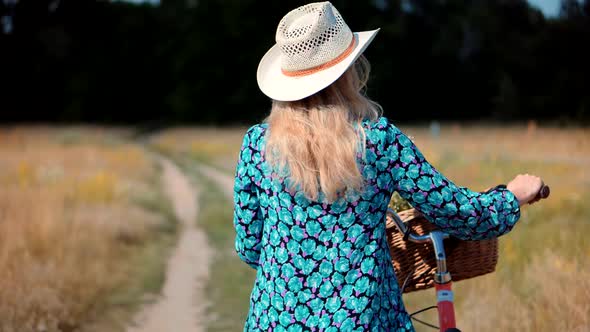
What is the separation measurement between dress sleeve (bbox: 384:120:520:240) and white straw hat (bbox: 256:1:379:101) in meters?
0.26

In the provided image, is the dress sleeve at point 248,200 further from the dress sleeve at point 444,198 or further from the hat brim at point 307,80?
the dress sleeve at point 444,198

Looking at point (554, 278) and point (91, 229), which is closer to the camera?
point (554, 278)

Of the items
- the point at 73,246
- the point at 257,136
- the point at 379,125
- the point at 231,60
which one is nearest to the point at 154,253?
the point at 73,246

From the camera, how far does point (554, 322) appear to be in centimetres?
379

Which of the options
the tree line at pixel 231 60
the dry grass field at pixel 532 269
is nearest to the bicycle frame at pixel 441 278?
the dry grass field at pixel 532 269

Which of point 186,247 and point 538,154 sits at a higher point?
point 538,154

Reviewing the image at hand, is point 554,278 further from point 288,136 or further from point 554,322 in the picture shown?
point 288,136

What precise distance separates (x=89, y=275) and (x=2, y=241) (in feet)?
2.81

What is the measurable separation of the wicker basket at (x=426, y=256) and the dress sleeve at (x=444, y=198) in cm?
20

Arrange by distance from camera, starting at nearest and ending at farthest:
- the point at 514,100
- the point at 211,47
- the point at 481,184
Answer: the point at 481,184
the point at 514,100
the point at 211,47

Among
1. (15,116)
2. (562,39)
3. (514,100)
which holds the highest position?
(562,39)

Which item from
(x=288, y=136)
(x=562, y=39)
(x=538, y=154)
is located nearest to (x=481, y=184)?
(x=538, y=154)

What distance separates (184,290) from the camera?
657cm

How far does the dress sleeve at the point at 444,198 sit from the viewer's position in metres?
1.94
